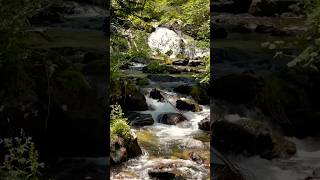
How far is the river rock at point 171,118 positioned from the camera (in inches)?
284

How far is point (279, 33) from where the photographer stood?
4480 mm

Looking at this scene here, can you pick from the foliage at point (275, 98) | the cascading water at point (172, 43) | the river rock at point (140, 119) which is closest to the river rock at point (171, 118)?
the river rock at point (140, 119)

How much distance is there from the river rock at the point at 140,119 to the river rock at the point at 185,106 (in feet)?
2.33

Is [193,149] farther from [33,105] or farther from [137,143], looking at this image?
[33,105]

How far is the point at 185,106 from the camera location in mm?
7680

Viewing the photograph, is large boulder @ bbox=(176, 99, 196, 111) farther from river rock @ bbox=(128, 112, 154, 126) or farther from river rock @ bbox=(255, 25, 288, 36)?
river rock @ bbox=(255, 25, 288, 36)

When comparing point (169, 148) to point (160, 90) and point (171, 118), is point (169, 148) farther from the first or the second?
point (160, 90)

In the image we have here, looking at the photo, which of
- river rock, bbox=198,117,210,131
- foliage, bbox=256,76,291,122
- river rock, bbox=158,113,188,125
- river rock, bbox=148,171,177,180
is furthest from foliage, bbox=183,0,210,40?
foliage, bbox=256,76,291,122

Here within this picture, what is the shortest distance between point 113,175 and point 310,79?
2.62 m

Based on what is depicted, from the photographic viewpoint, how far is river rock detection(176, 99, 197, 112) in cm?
762

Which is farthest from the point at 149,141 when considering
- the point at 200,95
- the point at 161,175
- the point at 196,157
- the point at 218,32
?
the point at 218,32

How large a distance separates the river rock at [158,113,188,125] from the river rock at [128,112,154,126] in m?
0.21

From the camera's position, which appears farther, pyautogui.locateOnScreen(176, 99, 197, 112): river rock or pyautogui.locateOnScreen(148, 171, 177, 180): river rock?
pyautogui.locateOnScreen(176, 99, 197, 112): river rock

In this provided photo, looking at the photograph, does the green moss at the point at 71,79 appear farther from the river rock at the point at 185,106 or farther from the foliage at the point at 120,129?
the river rock at the point at 185,106
